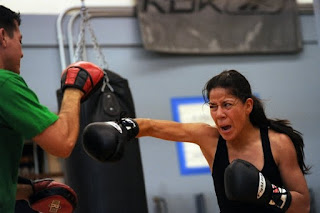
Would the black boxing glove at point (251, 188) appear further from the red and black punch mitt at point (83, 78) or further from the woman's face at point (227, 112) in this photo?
the red and black punch mitt at point (83, 78)

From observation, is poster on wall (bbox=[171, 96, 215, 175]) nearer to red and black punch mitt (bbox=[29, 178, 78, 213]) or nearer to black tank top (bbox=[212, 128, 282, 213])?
black tank top (bbox=[212, 128, 282, 213])

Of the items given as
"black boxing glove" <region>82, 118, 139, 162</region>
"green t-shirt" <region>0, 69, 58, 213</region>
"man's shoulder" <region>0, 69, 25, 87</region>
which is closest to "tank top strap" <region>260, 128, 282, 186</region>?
"black boxing glove" <region>82, 118, 139, 162</region>

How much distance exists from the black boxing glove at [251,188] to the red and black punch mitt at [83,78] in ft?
2.05

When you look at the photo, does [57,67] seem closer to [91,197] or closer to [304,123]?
[91,197]

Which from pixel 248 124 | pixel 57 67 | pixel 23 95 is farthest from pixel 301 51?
pixel 23 95

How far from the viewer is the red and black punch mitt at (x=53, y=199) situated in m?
2.22

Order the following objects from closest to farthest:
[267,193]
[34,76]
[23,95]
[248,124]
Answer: [23,95], [267,193], [248,124], [34,76]

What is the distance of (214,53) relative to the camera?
198 inches

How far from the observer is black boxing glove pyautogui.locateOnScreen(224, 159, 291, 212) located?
2.06m

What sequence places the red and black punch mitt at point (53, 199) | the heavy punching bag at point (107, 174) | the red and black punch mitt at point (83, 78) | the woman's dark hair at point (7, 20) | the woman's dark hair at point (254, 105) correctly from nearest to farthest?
the woman's dark hair at point (7, 20) → the red and black punch mitt at point (83, 78) → the red and black punch mitt at point (53, 199) → the woman's dark hair at point (254, 105) → the heavy punching bag at point (107, 174)

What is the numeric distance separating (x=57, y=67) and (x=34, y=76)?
21 cm

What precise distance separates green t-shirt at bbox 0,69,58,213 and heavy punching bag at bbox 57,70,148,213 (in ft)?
4.62

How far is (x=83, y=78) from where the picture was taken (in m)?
2.06

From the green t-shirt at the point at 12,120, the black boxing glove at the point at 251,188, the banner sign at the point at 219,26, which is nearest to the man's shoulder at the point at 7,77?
the green t-shirt at the point at 12,120
